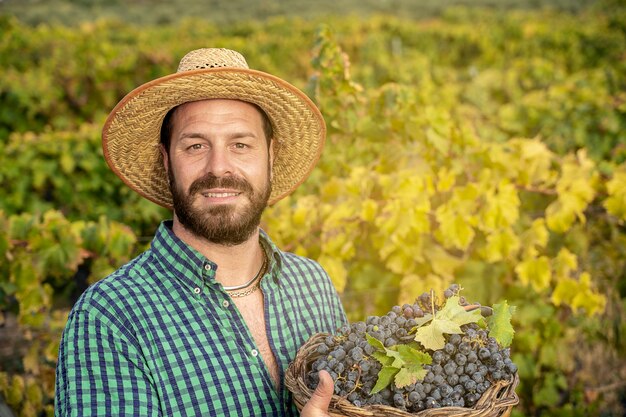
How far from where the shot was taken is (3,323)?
342cm

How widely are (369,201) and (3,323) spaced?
2001 millimetres

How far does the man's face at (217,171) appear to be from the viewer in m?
2.14

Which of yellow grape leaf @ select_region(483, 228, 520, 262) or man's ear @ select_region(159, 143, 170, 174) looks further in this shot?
yellow grape leaf @ select_region(483, 228, 520, 262)

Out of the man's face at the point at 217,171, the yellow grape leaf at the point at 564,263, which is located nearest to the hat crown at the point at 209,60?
the man's face at the point at 217,171

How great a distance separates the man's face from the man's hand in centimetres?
73

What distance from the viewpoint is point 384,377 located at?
1.61 meters

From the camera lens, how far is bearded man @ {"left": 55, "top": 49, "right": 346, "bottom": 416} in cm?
182

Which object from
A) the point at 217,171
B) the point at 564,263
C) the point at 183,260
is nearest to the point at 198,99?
the point at 217,171

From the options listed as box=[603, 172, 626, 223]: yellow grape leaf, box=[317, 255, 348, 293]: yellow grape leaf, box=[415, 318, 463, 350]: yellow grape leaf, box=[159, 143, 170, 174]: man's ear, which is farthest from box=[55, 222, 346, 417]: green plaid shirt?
box=[603, 172, 626, 223]: yellow grape leaf

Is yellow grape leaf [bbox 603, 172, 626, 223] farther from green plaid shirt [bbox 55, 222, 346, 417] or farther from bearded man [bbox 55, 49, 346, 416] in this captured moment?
green plaid shirt [bbox 55, 222, 346, 417]

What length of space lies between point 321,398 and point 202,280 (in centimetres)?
68

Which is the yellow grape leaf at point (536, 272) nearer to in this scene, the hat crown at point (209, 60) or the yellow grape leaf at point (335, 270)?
the yellow grape leaf at point (335, 270)

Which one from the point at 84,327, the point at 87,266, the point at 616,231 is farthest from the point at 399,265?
the point at 84,327

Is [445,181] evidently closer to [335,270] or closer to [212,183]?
[335,270]
